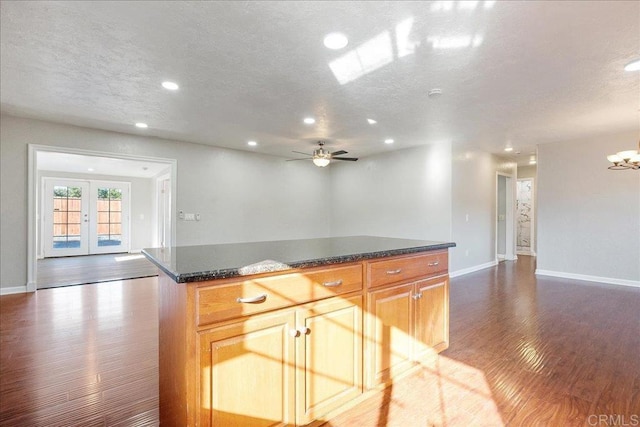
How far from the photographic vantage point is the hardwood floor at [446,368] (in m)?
1.82

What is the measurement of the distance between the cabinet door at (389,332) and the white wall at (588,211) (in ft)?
16.8

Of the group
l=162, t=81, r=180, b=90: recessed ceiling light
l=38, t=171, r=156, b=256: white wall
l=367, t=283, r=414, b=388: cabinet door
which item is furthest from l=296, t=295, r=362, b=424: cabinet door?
l=38, t=171, r=156, b=256: white wall

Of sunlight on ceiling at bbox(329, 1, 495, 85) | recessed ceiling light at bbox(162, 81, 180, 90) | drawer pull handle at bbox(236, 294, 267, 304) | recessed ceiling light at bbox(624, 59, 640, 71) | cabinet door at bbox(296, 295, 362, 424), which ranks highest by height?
recessed ceiling light at bbox(162, 81, 180, 90)

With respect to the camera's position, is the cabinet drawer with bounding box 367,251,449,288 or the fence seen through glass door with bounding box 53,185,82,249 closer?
the cabinet drawer with bounding box 367,251,449,288

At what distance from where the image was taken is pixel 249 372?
1.42 meters

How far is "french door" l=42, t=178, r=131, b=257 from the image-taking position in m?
8.15

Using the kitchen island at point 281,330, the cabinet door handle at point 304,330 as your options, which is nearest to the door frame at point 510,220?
the kitchen island at point 281,330

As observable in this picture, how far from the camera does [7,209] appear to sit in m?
4.46

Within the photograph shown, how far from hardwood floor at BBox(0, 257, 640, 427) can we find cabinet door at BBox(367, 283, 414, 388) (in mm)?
137

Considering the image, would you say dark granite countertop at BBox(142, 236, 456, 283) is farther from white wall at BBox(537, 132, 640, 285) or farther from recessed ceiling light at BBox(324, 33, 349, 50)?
white wall at BBox(537, 132, 640, 285)

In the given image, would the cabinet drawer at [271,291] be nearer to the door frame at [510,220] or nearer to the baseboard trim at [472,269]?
the baseboard trim at [472,269]

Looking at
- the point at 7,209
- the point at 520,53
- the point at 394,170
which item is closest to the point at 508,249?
the point at 394,170

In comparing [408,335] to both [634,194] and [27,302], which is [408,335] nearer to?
[27,302]

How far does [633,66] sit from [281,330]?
3668mm
